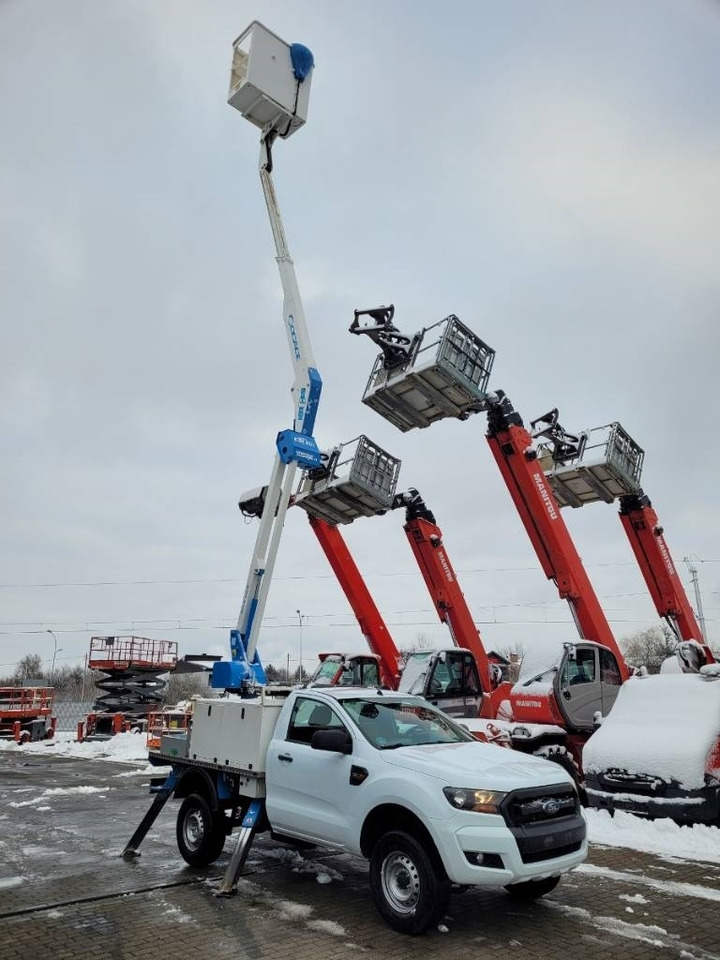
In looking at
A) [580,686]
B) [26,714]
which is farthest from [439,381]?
[26,714]

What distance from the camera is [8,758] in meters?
21.7

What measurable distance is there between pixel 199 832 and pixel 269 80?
1052 centimetres

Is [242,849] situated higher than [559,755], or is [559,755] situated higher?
[559,755]

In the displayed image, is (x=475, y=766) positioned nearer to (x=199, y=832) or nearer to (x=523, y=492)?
(x=199, y=832)

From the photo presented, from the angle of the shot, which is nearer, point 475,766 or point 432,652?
point 475,766

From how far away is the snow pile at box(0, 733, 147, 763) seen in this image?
21203 millimetres

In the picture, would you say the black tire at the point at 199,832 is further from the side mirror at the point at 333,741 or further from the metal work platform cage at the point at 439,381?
the metal work platform cage at the point at 439,381

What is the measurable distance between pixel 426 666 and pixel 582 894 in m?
9.25

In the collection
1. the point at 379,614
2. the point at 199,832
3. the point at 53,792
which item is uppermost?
the point at 379,614

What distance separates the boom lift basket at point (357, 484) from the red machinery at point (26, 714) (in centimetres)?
1387

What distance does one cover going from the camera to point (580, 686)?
43.3 feet

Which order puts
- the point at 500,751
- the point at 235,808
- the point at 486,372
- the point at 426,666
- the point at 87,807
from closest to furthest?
the point at 500,751, the point at 235,808, the point at 87,807, the point at 486,372, the point at 426,666

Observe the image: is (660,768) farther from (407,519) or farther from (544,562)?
(407,519)

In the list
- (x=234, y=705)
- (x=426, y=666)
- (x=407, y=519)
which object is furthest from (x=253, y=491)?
(x=234, y=705)
